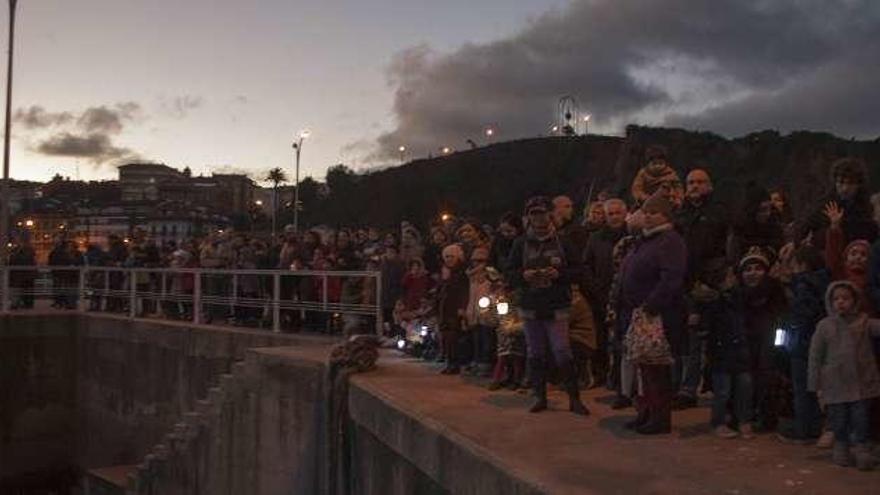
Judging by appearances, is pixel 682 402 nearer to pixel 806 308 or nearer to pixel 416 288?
pixel 806 308

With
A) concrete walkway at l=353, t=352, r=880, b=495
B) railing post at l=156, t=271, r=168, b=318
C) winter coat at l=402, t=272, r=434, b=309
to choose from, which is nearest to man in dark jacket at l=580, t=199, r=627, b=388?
concrete walkway at l=353, t=352, r=880, b=495

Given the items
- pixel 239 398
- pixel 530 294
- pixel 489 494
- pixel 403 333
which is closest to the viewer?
pixel 489 494

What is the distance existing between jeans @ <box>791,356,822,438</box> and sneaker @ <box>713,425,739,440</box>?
382mm

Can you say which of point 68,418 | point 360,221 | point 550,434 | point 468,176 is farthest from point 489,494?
point 360,221

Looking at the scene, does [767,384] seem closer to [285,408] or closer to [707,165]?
[285,408]

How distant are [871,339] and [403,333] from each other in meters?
7.04

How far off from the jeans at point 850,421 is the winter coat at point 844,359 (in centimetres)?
5

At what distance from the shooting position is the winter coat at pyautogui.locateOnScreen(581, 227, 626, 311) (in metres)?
8.29

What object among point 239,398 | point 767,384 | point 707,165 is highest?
point 707,165

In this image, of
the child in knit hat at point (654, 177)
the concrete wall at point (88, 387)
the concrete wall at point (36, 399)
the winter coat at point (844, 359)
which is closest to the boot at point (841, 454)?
the winter coat at point (844, 359)

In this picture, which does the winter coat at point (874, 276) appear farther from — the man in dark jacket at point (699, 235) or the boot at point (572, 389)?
the boot at point (572, 389)

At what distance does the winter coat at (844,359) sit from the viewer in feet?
17.9

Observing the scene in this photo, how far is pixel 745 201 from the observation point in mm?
6930

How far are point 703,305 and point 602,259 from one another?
5.99 ft
